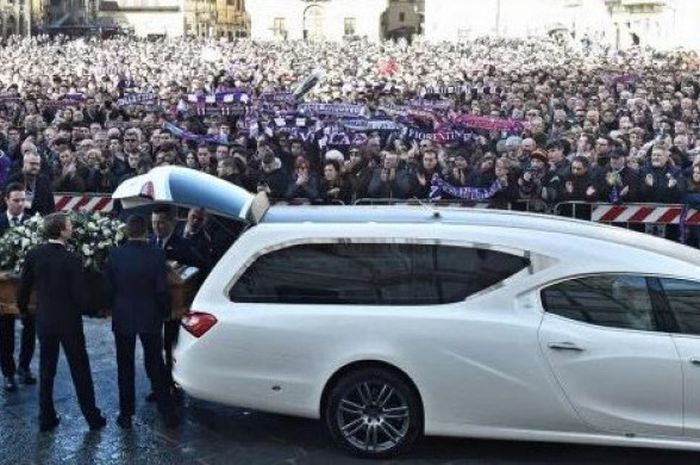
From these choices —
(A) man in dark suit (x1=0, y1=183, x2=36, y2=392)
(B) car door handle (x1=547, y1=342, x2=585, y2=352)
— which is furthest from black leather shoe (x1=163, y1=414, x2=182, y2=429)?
(B) car door handle (x1=547, y1=342, x2=585, y2=352)

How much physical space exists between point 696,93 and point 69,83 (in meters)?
16.2

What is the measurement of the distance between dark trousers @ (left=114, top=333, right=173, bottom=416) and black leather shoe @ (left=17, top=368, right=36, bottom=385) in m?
1.36

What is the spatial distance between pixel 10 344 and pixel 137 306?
1787 mm

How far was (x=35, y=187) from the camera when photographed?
12.4m

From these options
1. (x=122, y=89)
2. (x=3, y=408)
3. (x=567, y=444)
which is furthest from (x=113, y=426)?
(x=122, y=89)

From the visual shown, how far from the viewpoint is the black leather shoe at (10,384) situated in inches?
352

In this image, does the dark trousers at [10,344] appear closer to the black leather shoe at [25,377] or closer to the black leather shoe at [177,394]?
the black leather shoe at [25,377]

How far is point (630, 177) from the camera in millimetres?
13328

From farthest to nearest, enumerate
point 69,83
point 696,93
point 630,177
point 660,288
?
point 69,83
point 696,93
point 630,177
point 660,288

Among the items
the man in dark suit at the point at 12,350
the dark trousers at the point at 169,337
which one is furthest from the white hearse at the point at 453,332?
the man in dark suit at the point at 12,350

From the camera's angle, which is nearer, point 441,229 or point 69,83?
point 441,229

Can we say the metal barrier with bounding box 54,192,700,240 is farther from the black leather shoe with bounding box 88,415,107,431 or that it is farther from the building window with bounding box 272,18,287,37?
the building window with bounding box 272,18,287,37

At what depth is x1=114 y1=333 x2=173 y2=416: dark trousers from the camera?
805cm

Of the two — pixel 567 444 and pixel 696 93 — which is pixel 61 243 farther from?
pixel 696 93
